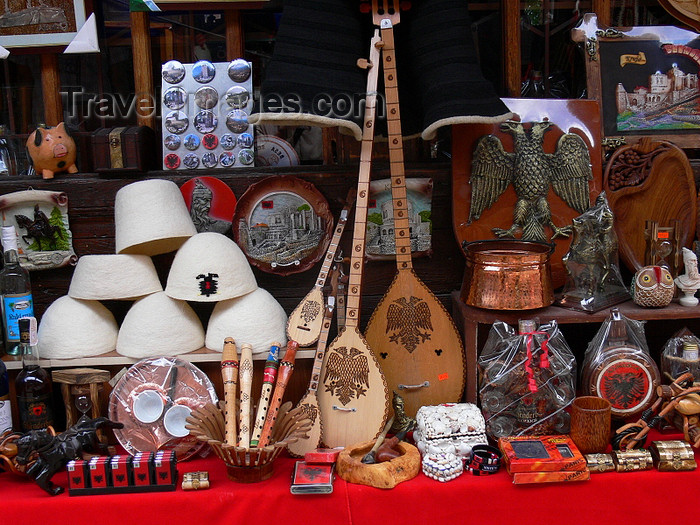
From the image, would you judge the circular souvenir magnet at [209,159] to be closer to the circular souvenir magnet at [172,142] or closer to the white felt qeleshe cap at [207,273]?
the circular souvenir magnet at [172,142]

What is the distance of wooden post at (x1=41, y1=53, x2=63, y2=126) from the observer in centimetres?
231

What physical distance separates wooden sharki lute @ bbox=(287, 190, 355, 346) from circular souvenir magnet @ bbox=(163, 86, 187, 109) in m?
0.73

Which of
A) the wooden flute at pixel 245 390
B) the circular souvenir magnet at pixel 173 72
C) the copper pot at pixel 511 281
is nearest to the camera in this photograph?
the wooden flute at pixel 245 390

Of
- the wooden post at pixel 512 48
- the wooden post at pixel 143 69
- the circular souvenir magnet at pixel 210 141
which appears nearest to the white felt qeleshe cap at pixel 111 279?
the circular souvenir magnet at pixel 210 141

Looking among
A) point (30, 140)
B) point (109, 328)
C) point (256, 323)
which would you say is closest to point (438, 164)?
point (256, 323)

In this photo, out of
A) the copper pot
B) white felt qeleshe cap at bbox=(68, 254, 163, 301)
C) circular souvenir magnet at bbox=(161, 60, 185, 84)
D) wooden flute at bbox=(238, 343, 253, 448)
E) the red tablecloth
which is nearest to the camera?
the red tablecloth

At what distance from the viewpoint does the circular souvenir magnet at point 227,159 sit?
2.23 metres

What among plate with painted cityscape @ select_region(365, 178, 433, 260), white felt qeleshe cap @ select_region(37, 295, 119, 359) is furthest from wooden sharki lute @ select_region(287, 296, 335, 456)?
white felt qeleshe cap @ select_region(37, 295, 119, 359)

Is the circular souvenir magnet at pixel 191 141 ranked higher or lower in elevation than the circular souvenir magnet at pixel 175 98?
lower

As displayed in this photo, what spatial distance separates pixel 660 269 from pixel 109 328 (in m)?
1.72

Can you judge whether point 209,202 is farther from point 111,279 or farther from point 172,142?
point 111,279

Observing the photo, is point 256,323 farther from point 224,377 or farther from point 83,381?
point 83,381

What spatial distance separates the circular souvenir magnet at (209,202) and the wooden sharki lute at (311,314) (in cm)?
40

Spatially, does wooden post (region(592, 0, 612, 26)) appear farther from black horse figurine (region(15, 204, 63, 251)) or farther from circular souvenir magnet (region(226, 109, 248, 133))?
black horse figurine (region(15, 204, 63, 251))
